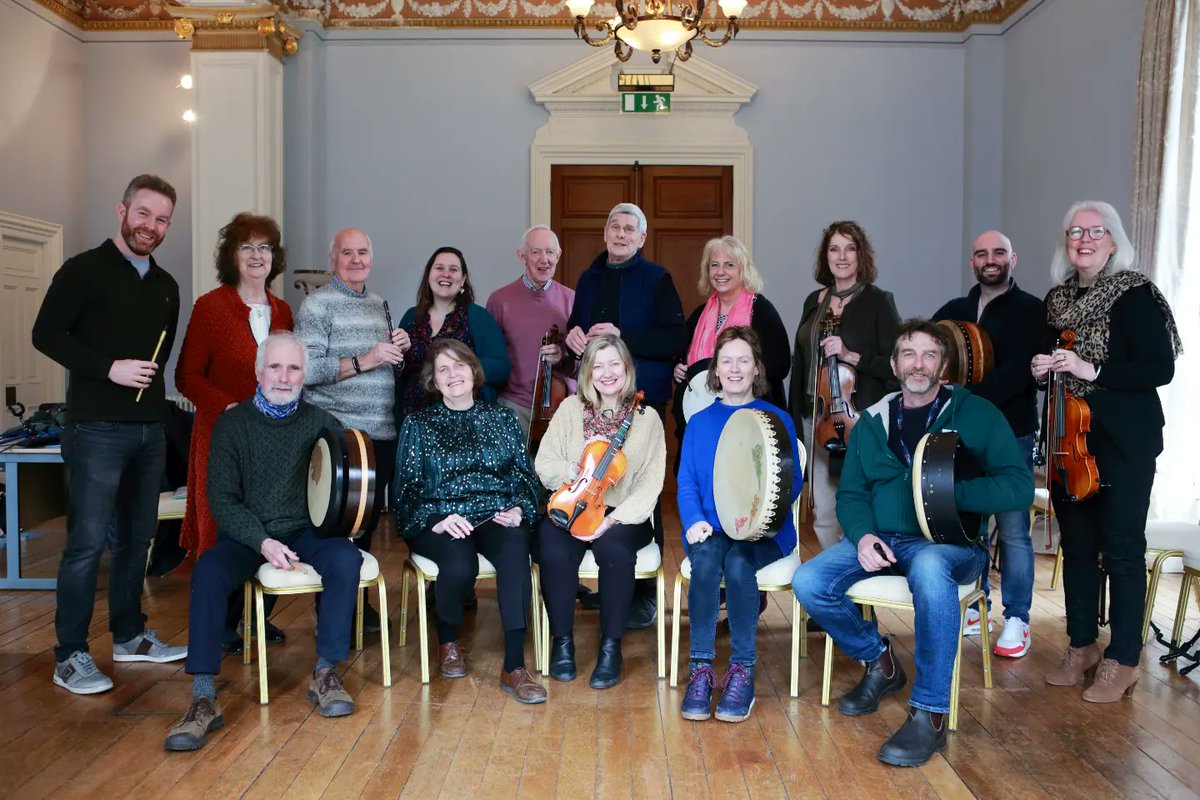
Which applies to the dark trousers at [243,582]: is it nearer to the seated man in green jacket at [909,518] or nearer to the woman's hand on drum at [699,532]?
the woman's hand on drum at [699,532]

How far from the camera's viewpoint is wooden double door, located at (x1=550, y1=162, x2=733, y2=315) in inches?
297

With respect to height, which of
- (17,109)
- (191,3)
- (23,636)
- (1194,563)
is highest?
(191,3)

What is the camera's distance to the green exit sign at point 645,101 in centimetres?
736

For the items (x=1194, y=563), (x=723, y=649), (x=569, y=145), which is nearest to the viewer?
(x=1194, y=563)

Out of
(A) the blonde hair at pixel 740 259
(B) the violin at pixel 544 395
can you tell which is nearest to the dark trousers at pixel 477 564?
(B) the violin at pixel 544 395

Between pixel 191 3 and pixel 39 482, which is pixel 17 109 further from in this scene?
pixel 39 482

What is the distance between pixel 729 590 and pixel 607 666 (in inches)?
18.4

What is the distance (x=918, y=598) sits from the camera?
2.92 meters

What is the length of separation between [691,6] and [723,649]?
281 centimetres

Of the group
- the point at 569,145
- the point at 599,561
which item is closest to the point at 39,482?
the point at 599,561

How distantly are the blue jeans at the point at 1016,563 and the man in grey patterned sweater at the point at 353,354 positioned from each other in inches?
83.8

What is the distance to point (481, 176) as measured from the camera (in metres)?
7.54

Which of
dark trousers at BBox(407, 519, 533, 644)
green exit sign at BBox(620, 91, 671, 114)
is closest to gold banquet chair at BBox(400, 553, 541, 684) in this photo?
dark trousers at BBox(407, 519, 533, 644)

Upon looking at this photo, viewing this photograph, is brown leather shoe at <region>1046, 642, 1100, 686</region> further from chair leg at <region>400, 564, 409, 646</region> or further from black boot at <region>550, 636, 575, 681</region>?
chair leg at <region>400, 564, 409, 646</region>
